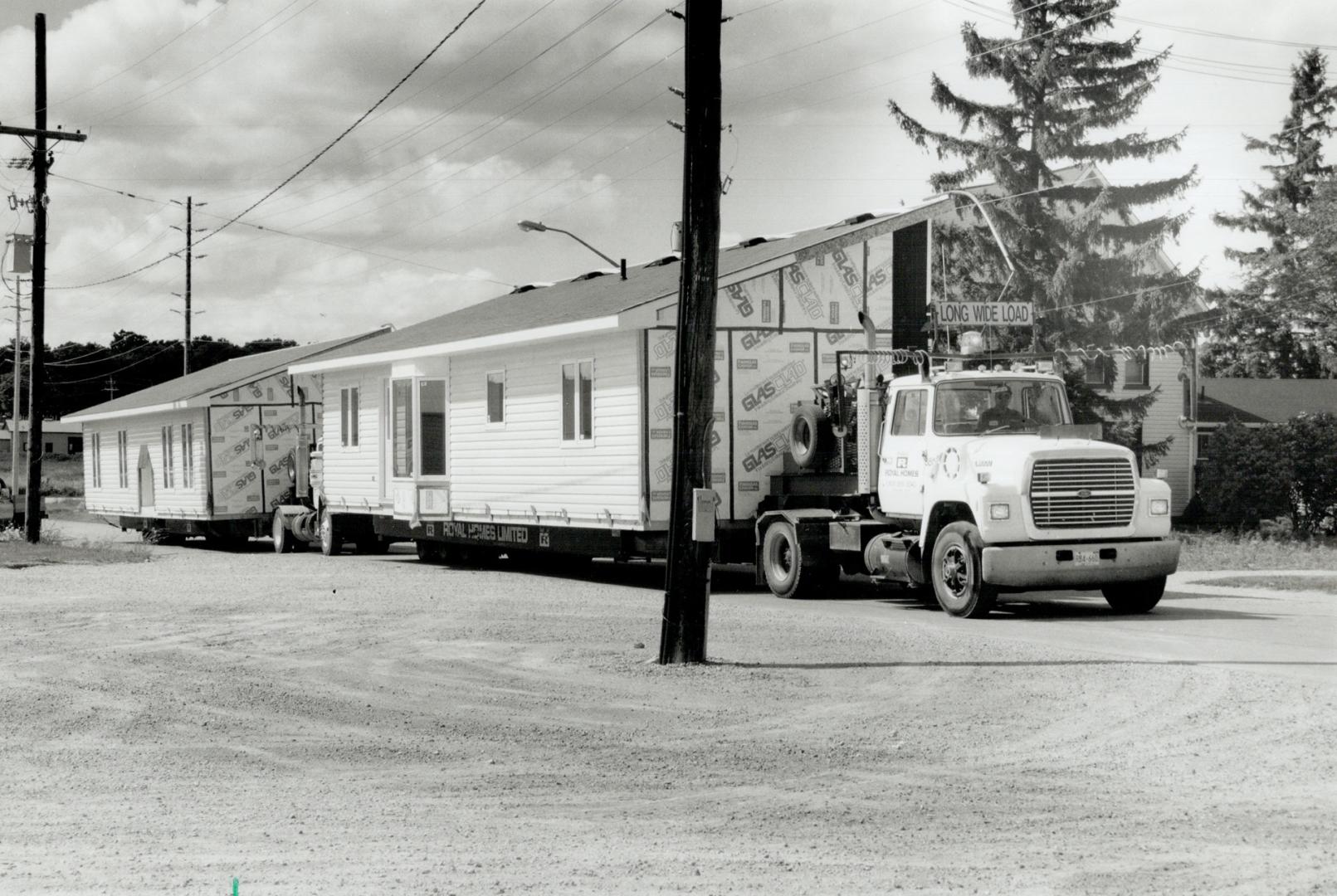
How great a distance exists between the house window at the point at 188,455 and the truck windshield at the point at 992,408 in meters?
22.5

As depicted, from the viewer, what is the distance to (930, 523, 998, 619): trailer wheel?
1503cm

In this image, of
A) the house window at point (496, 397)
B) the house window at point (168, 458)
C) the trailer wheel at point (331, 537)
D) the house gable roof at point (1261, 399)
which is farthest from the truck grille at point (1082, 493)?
the house gable roof at point (1261, 399)

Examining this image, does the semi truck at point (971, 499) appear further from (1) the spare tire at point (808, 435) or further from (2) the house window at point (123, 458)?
(2) the house window at point (123, 458)

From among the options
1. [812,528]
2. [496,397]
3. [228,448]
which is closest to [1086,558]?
[812,528]

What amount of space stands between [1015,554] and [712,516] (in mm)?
4556

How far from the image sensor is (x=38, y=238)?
3109 centimetres

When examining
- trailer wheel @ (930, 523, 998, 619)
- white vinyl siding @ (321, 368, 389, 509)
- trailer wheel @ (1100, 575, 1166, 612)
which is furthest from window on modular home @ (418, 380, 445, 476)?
trailer wheel @ (1100, 575, 1166, 612)

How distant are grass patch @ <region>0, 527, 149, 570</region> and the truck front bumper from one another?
16.0m

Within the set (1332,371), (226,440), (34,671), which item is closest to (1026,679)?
(34,671)

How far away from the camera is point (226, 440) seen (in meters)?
33.0

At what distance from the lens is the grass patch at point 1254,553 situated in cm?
2267

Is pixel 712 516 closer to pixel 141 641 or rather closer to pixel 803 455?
pixel 141 641

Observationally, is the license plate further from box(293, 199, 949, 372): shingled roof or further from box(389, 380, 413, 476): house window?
box(389, 380, 413, 476): house window

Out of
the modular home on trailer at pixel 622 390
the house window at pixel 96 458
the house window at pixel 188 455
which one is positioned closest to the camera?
the modular home on trailer at pixel 622 390
